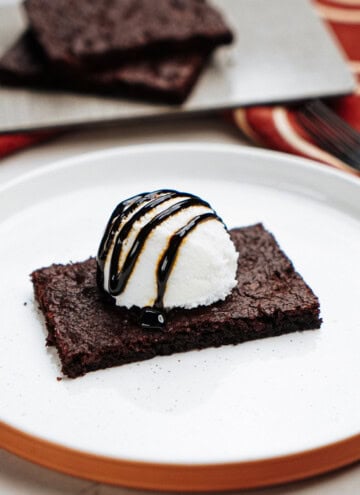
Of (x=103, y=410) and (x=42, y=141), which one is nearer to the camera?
(x=103, y=410)

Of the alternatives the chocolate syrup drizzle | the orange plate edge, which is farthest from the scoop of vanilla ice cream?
the orange plate edge

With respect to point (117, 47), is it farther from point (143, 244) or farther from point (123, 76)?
point (143, 244)

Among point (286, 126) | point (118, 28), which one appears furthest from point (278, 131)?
point (118, 28)

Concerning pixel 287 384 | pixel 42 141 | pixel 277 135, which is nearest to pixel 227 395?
pixel 287 384

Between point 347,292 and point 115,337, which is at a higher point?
point 115,337

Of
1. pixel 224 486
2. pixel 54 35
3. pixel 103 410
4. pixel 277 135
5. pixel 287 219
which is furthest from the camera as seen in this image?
pixel 54 35

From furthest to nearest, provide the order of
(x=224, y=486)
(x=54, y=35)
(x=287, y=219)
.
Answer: (x=54, y=35) < (x=287, y=219) < (x=224, y=486)

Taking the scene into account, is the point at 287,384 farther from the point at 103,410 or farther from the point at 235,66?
the point at 235,66
